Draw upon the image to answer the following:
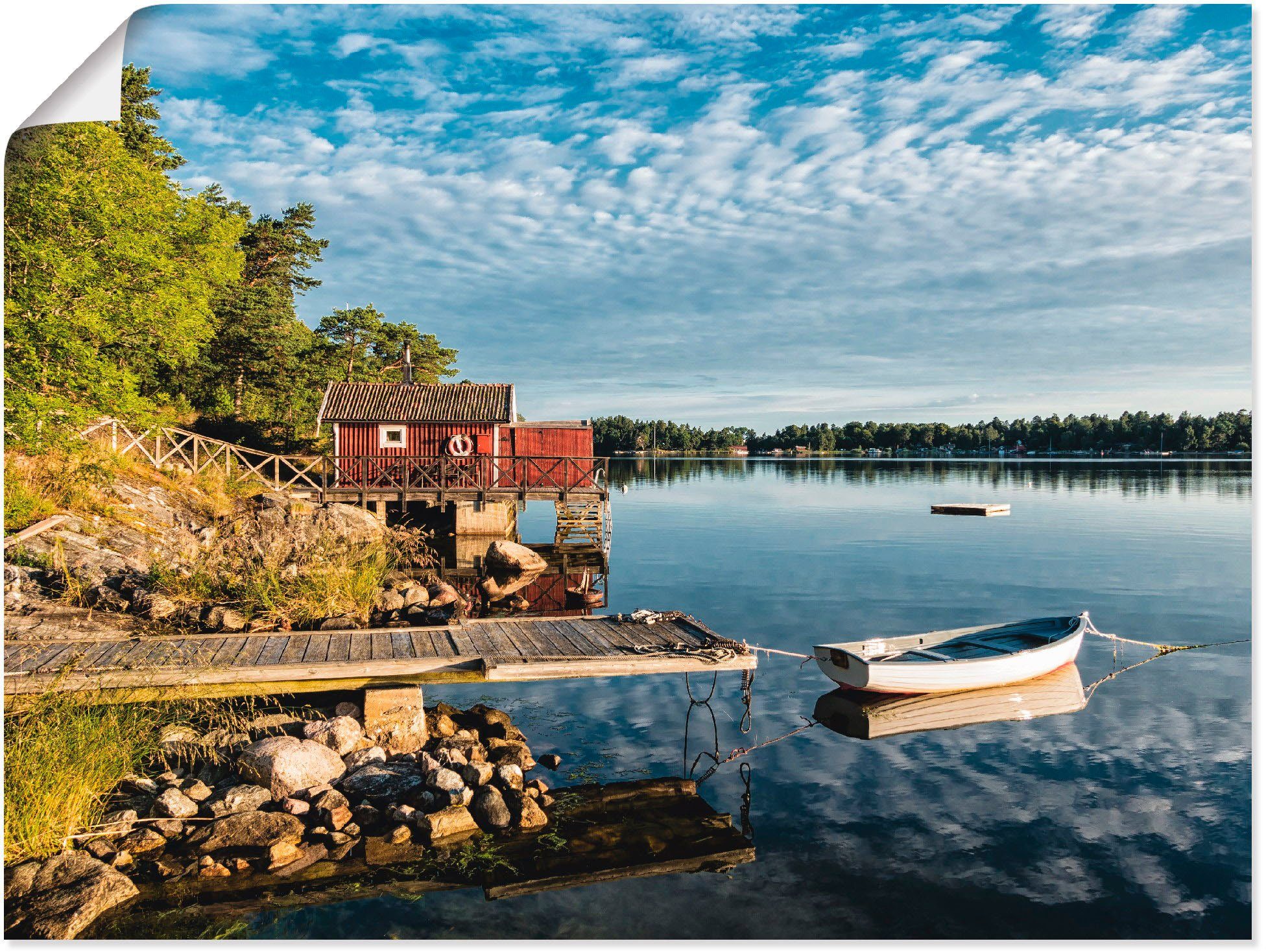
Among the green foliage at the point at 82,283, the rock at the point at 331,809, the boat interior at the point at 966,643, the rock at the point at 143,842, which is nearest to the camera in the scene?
the rock at the point at 143,842

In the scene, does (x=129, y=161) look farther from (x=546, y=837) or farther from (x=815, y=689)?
(x=815, y=689)

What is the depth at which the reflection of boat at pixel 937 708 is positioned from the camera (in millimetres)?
11414

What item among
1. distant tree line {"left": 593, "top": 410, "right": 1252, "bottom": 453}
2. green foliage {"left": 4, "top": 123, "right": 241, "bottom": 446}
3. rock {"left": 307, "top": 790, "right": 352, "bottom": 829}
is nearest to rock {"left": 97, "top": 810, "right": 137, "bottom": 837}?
rock {"left": 307, "top": 790, "right": 352, "bottom": 829}

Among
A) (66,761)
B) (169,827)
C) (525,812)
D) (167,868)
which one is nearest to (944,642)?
(525,812)

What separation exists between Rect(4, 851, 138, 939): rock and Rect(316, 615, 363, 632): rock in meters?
4.71

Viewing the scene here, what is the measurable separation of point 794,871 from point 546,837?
7.25 ft

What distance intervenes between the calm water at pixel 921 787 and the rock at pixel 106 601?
14.6 ft

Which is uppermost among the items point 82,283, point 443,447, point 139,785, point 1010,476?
point 82,283

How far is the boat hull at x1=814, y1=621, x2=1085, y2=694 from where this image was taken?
38.3ft

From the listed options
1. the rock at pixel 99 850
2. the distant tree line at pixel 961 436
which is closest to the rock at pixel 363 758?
the rock at pixel 99 850

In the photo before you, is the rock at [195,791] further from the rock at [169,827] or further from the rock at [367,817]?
the rock at [367,817]

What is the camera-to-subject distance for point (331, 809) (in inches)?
274

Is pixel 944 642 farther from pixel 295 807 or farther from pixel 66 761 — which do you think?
pixel 66 761

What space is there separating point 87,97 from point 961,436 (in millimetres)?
182999
